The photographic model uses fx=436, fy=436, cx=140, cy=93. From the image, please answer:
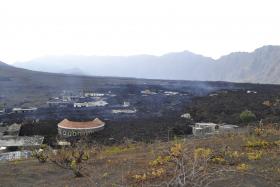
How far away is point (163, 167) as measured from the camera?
1186 centimetres

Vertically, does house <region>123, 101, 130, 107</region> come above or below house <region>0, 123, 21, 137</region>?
above

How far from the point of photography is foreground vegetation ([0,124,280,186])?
10195mm

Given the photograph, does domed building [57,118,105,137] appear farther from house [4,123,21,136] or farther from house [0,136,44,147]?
house [4,123,21,136]

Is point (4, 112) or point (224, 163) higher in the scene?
point (224, 163)

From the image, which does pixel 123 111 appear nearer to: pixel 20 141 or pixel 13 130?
pixel 13 130

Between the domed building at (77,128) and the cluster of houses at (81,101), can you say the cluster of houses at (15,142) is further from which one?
the cluster of houses at (81,101)


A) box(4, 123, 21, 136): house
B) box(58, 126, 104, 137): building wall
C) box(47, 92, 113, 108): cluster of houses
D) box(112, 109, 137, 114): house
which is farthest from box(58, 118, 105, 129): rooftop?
box(47, 92, 113, 108): cluster of houses

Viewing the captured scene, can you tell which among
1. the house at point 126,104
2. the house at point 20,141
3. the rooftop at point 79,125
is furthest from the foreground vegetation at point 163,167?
the house at point 126,104

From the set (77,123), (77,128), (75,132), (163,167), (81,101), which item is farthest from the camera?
(81,101)

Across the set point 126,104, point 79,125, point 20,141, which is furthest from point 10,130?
point 126,104

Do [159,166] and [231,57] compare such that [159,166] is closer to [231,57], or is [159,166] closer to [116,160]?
[116,160]

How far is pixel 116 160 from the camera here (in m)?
14.2

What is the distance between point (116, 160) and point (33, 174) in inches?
106

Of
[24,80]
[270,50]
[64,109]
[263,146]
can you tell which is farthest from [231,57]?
[263,146]
